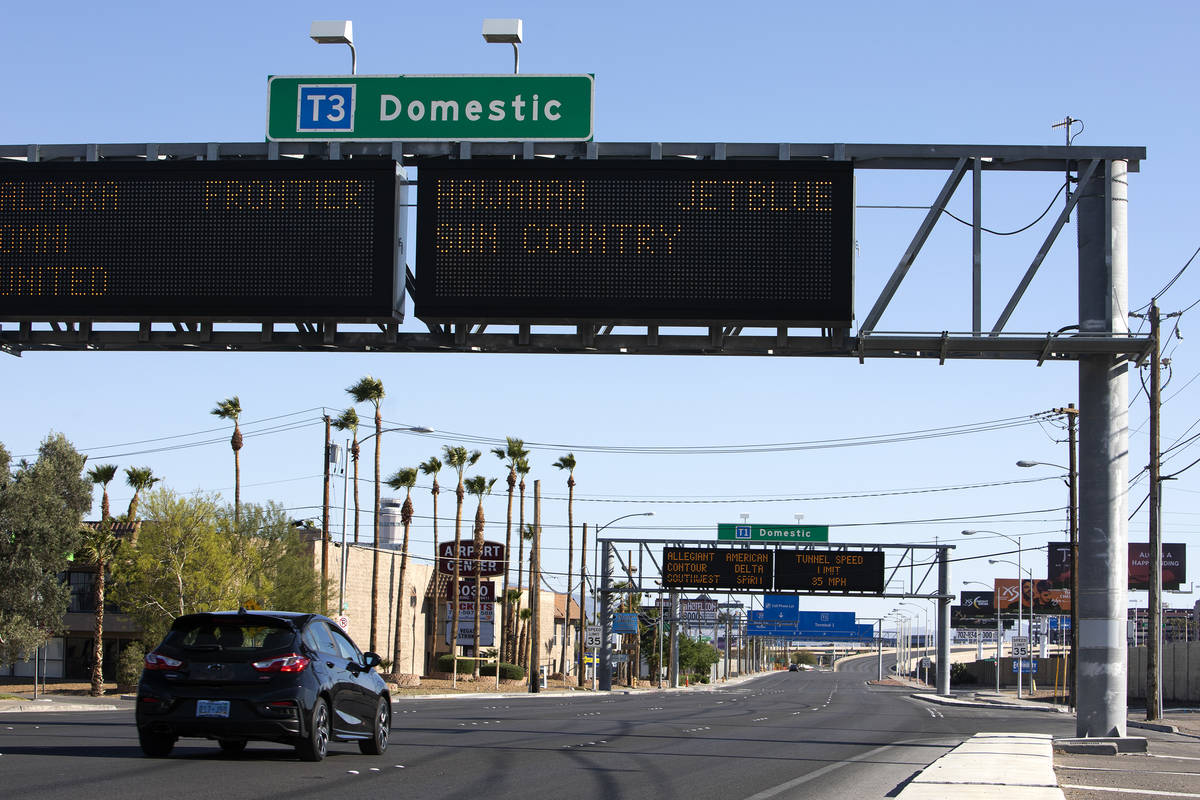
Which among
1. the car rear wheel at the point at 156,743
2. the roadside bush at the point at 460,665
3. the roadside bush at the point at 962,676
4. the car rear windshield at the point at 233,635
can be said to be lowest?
the roadside bush at the point at 962,676

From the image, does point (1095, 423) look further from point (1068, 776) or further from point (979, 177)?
point (1068, 776)

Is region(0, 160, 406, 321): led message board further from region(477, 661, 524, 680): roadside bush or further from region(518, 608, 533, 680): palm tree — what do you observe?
region(518, 608, 533, 680): palm tree

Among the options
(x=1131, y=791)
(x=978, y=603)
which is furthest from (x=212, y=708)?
(x=978, y=603)

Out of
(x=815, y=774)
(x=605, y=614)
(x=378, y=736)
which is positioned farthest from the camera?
(x=605, y=614)

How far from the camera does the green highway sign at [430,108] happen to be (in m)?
19.4

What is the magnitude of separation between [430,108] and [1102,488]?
39.7ft

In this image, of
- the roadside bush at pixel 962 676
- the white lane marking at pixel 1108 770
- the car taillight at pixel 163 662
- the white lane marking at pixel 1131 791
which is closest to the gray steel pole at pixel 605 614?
the white lane marking at pixel 1108 770

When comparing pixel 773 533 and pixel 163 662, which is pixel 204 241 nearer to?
pixel 163 662

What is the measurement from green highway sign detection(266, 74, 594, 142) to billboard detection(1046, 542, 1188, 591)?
9684 centimetres

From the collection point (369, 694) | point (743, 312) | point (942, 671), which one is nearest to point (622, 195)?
point (743, 312)

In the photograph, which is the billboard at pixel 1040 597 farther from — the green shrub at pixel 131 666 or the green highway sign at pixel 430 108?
the green highway sign at pixel 430 108

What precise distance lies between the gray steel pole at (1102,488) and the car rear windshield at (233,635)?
43.1ft

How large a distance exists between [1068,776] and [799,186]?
860cm

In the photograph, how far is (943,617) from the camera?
73.9 m
